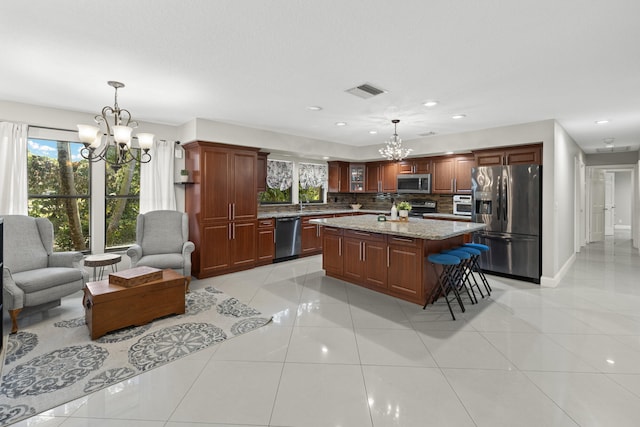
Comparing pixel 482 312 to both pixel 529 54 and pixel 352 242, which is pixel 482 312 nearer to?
pixel 352 242

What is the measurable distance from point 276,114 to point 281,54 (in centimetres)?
193

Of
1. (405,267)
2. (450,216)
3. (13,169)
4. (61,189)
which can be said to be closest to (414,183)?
(450,216)

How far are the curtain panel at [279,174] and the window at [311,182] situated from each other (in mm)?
305

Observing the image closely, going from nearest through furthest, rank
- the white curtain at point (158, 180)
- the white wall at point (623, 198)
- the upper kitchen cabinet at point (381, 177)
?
the white curtain at point (158, 180) → the upper kitchen cabinet at point (381, 177) → the white wall at point (623, 198)

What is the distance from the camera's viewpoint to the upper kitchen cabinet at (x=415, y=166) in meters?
6.57

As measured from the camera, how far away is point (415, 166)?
22.3 ft

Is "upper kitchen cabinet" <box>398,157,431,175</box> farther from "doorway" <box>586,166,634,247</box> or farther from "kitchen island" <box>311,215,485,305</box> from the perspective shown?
"doorway" <box>586,166,634,247</box>

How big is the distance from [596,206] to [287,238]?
29.0 feet

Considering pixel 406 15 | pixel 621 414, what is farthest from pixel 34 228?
pixel 621 414

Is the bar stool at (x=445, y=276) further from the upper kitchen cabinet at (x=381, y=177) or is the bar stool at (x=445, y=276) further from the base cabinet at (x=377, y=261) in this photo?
the upper kitchen cabinet at (x=381, y=177)

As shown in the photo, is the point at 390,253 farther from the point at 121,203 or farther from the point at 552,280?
the point at 121,203

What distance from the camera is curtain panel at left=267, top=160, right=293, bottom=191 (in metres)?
6.59

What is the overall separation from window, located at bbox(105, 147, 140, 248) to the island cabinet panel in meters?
3.06

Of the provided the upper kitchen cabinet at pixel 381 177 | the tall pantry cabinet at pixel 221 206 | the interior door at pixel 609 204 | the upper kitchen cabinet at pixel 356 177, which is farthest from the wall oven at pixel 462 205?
the interior door at pixel 609 204
